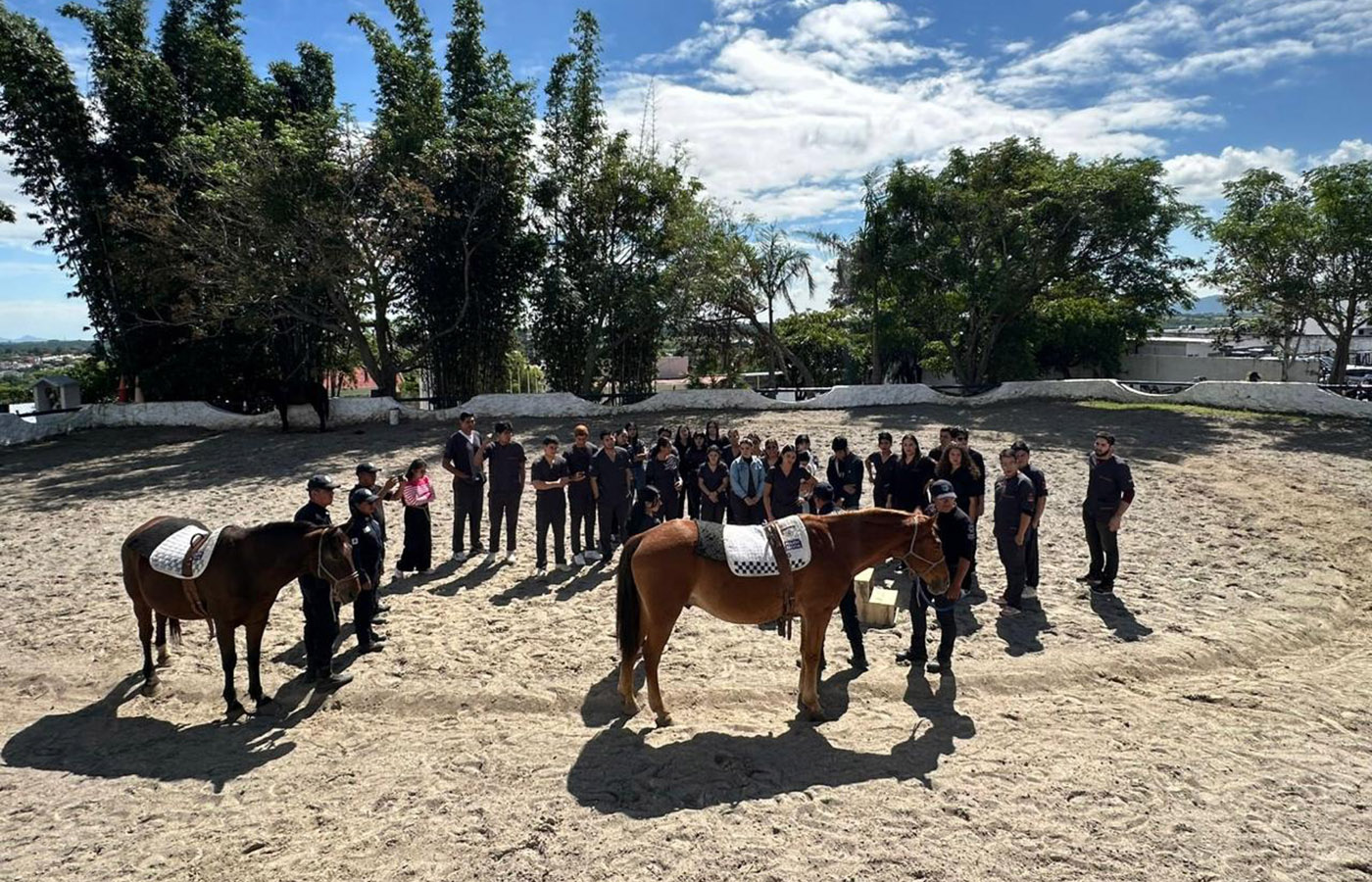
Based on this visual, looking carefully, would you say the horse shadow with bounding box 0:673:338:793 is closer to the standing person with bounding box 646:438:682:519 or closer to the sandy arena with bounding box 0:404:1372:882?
the sandy arena with bounding box 0:404:1372:882

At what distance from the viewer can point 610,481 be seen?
8.93 meters

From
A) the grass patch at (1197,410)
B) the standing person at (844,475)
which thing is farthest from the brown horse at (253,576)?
the grass patch at (1197,410)

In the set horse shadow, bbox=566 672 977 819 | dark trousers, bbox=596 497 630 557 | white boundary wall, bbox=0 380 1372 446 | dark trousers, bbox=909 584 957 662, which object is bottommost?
horse shadow, bbox=566 672 977 819

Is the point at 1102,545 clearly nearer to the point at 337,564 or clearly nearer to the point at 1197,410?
the point at 337,564

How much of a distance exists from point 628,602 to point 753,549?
101 cm

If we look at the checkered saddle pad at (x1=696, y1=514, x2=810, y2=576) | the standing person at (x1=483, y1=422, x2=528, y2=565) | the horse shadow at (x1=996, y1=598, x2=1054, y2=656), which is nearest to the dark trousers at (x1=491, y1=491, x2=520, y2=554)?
the standing person at (x1=483, y1=422, x2=528, y2=565)

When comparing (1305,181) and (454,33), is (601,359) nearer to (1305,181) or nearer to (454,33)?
(454,33)

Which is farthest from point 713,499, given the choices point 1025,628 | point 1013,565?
point 1025,628

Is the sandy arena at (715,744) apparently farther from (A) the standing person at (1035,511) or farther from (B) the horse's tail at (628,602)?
(B) the horse's tail at (628,602)

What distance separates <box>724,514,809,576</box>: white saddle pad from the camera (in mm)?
5520

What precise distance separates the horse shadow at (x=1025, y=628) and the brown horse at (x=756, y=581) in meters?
1.78

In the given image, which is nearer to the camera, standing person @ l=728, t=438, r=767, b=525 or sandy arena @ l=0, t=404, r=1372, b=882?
sandy arena @ l=0, t=404, r=1372, b=882

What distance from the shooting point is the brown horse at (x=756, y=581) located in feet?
18.2

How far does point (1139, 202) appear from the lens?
21875mm
